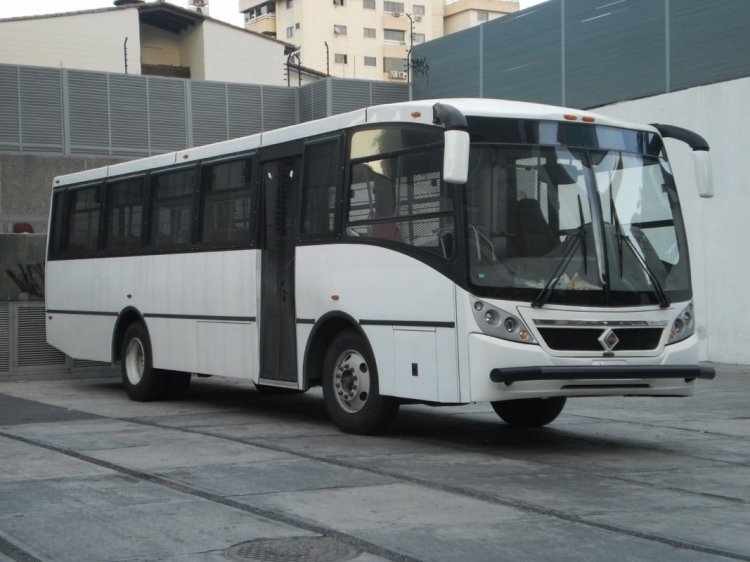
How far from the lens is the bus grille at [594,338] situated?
32.8ft

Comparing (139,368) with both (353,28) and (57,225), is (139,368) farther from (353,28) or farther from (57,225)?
(353,28)

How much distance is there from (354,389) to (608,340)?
249 cm

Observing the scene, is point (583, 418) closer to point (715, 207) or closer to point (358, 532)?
point (358, 532)

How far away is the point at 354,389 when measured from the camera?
11414 mm

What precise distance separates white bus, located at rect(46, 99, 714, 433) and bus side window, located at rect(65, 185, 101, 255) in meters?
3.90

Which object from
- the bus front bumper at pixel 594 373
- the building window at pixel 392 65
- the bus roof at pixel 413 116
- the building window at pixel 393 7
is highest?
the building window at pixel 393 7

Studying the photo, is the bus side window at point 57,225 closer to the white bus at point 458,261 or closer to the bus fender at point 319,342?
the white bus at point 458,261

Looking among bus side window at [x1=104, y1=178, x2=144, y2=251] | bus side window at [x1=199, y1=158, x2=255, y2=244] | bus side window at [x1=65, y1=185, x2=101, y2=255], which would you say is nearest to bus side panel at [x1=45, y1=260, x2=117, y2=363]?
bus side window at [x1=65, y1=185, x2=101, y2=255]

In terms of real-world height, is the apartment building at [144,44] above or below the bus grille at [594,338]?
above

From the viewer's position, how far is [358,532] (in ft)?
21.9

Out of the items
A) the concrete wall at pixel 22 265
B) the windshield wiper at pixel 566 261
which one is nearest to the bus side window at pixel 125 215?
the concrete wall at pixel 22 265

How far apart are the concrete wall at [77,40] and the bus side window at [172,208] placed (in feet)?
133

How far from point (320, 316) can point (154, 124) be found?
759 inches

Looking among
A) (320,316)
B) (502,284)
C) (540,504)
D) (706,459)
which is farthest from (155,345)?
(540,504)
